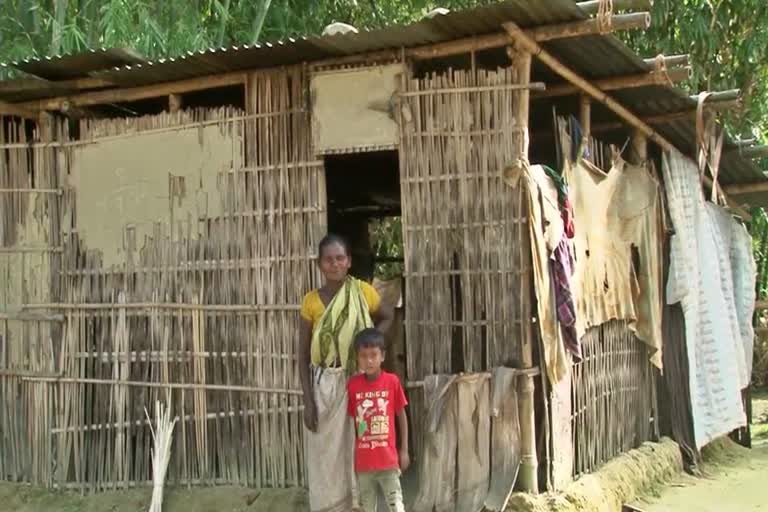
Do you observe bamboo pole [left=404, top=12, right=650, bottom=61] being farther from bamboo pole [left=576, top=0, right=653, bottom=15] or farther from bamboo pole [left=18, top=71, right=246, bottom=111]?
bamboo pole [left=18, top=71, right=246, bottom=111]

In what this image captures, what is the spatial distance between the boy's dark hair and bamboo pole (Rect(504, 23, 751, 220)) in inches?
69.0

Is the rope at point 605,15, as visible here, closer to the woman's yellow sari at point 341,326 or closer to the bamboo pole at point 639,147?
the woman's yellow sari at point 341,326

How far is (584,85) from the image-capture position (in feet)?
18.5

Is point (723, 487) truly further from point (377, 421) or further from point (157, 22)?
point (157, 22)

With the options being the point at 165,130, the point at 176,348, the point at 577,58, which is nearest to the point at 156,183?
the point at 165,130

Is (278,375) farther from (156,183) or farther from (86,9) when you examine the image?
(86,9)

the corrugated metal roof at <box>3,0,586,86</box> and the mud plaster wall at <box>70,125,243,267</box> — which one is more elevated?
the corrugated metal roof at <box>3,0,586,86</box>

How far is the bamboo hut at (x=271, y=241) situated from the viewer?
4.81 meters

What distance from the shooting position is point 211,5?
31.9 feet

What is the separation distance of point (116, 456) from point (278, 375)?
1.31 metres

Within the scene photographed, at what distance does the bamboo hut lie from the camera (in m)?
4.81

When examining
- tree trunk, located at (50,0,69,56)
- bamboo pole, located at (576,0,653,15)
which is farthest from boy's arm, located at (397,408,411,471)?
tree trunk, located at (50,0,69,56)

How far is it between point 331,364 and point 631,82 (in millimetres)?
2749

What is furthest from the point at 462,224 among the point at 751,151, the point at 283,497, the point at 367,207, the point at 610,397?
the point at 751,151
